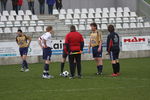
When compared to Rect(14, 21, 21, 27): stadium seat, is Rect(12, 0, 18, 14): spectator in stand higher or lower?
higher

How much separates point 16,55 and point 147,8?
12.0 metres

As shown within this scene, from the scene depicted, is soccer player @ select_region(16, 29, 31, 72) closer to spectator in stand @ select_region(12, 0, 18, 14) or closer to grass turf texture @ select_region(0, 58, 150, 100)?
grass turf texture @ select_region(0, 58, 150, 100)

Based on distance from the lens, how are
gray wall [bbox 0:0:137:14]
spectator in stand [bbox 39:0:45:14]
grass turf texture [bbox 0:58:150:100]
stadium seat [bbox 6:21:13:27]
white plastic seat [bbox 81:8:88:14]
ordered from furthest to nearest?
gray wall [bbox 0:0:137:14], white plastic seat [bbox 81:8:88:14], spectator in stand [bbox 39:0:45:14], stadium seat [bbox 6:21:13:27], grass turf texture [bbox 0:58:150:100]

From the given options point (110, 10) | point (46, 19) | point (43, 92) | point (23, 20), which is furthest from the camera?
point (110, 10)

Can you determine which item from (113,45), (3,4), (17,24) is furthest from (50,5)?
(113,45)

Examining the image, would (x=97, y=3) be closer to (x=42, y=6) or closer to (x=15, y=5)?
(x=42, y=6)

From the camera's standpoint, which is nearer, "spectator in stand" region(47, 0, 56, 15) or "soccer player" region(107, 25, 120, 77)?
"soccer player" region(107, 25, 120, 77)

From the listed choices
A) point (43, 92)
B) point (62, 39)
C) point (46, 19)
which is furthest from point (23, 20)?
point (43, 92)

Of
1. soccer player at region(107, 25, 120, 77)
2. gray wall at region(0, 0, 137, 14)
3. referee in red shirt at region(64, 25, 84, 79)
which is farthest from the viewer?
gray wall at region(0, 0, 137, 14)

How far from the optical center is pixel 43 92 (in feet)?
40.1

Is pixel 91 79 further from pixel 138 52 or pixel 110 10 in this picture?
pixel 110 10

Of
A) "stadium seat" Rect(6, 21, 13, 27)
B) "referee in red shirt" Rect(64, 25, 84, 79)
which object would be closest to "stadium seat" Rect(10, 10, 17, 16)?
"stadium seat" Rect(6, 21, 13, 27)

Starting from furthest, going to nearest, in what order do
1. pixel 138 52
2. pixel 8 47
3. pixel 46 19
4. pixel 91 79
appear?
1. pixel 46 19
2. pixel 138 52
3. pixel 8 47
4. pixel 91 79

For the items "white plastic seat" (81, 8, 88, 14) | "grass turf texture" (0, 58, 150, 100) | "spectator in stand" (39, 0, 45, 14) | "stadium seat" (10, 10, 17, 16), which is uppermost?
"spectator in stand" (39, 0, 45, 14)
